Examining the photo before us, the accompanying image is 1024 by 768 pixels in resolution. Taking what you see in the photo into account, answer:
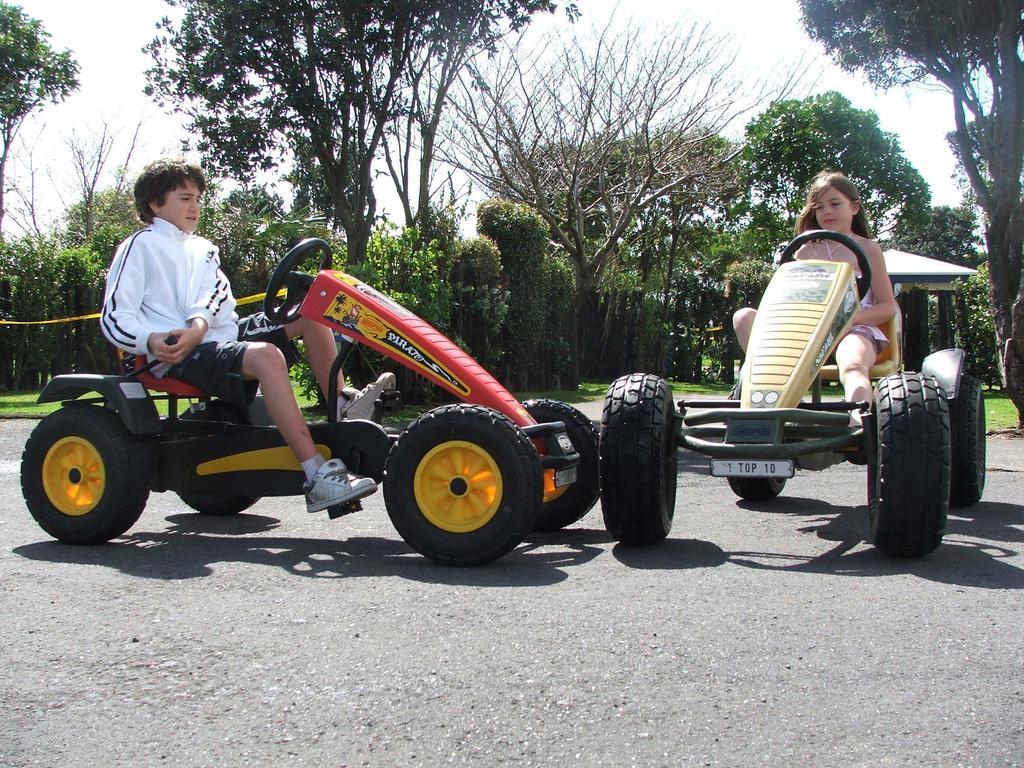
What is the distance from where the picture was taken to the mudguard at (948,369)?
5949 mm

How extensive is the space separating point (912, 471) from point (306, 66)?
9.77m

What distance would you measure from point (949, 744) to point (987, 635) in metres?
0.96

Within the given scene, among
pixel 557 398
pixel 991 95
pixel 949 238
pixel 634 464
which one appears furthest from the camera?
pixel 949 238

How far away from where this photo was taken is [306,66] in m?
12.3

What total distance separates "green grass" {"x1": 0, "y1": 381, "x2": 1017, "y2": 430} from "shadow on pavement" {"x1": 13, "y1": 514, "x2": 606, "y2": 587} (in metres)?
4.09

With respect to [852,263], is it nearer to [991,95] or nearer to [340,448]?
[340,448]

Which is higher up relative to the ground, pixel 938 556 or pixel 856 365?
pixel 856 365

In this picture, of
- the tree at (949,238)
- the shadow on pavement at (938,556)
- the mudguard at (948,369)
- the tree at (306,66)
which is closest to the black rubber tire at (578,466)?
the shadow on pavement at (938,556)

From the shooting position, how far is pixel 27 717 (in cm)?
274

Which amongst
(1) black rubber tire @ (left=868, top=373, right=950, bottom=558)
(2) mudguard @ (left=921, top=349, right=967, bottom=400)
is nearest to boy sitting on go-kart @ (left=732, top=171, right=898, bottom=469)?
(2) mudguard @ (left=921, top=349, right=967, bottom=400)

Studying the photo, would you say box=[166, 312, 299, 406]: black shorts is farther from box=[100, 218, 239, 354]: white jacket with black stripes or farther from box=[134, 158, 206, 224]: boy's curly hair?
box=[134, 158, 206, 224]: boy's curly hair

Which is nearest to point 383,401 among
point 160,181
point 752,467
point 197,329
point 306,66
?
point 197,329

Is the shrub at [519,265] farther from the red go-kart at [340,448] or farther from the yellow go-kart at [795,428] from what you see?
the red go-kart at [340,448]

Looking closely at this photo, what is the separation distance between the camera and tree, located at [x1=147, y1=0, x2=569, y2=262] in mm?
12141
